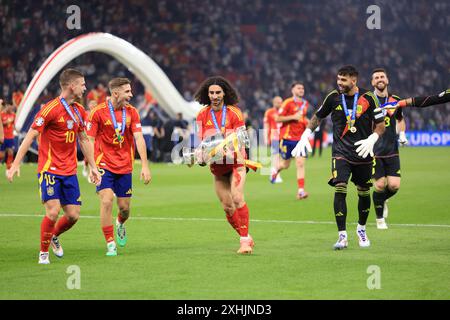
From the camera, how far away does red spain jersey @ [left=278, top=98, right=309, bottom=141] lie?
2192cm

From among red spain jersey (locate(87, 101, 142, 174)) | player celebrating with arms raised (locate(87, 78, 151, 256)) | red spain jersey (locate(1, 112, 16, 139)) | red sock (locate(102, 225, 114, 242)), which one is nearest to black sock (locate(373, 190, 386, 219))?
player celebrating with arms raised (locate(87, 78, 151, 256))

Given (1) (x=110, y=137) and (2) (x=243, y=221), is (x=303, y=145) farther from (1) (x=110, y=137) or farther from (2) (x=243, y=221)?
(1) (x=110, y=137)

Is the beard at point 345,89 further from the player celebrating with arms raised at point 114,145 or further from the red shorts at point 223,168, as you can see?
the player celebrating with arms raised at point 114,145

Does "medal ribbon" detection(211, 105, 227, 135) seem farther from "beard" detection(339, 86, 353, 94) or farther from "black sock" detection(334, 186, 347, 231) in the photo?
"black sock" detection(334, 186, 347, 231)

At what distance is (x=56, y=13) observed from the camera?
4312cm

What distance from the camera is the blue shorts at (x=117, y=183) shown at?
472 inches

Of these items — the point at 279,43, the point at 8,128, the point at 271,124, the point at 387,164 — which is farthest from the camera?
the point at 279,43

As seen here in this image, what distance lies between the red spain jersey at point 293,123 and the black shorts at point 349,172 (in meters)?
9.26

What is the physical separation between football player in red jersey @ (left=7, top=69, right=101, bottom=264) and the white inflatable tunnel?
20.6 m

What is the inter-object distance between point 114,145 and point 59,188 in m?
1.20

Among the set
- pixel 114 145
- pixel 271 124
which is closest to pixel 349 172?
pixel 114 145

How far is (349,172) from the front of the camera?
494 inches
